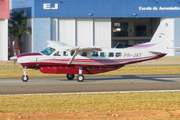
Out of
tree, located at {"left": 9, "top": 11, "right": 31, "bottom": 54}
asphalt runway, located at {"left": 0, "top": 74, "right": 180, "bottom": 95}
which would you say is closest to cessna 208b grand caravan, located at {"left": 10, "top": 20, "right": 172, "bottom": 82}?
asphalt runway, located at {"left": 0, "top": 74, "right": 180, "bottom": 95}

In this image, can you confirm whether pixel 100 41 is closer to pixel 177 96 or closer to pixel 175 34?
pixel 175 34

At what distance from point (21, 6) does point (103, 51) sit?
35.1m

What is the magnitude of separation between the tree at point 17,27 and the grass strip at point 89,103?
38109 millimetres

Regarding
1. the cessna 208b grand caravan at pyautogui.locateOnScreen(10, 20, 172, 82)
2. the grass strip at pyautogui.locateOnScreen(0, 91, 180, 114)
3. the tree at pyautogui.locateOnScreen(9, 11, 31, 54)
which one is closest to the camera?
the grass strip at pyautogui.locateOnScreen(0, 91, 180, 114)

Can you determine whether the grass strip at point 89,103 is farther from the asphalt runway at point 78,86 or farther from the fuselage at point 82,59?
the fuselage at point 82,59

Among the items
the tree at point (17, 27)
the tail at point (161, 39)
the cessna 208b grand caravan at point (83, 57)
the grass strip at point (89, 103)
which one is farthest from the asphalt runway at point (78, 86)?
the tree at point (17, 27)

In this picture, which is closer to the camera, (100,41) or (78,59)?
(78,59)

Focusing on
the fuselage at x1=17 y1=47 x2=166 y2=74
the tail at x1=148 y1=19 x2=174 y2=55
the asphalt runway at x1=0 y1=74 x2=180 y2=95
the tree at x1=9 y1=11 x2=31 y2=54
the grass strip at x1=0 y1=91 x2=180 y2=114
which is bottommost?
the asphalt runway at x1=0 y1=74 x2=180 y2=95

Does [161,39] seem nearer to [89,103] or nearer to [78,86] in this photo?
[78,86]

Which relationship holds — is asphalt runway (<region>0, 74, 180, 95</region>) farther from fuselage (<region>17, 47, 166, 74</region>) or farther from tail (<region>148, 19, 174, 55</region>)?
tail (<region>148, 19, 174, 55</region>)

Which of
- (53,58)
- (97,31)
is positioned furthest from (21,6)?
(53,58)

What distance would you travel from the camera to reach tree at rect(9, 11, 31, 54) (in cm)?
5006

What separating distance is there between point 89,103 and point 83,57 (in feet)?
30.0

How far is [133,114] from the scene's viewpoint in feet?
30.5
